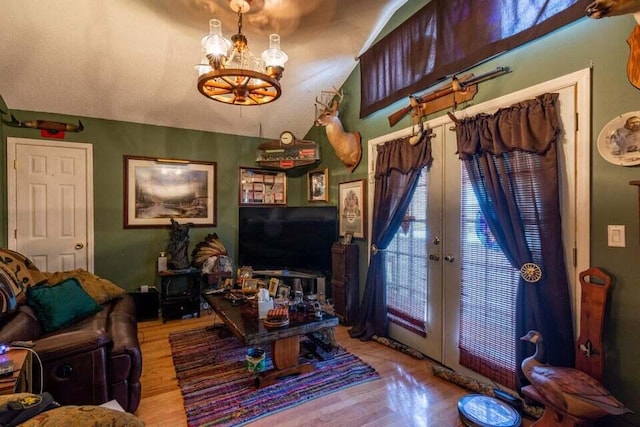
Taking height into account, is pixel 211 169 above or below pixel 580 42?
below

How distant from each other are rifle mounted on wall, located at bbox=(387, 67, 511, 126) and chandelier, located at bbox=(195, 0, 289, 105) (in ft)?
4.28

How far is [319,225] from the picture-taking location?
12.6 ft

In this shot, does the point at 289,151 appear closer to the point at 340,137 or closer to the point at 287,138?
the point at 287,138

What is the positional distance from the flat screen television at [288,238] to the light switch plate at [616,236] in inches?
98.2

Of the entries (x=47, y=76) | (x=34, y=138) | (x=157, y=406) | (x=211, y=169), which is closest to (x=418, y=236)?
(x=157, y=406)

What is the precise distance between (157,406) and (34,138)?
345cm

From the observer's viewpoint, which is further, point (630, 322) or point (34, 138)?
point (34, 138)

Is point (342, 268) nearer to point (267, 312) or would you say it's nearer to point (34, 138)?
point (267, 312)

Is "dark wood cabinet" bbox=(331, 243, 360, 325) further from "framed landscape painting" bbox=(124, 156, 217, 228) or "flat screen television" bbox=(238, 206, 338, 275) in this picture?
"framed landscape painting" bbox=(124, 156, 217, 228)

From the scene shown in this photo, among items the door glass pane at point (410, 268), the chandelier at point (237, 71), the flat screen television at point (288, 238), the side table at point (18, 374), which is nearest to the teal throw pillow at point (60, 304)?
the side table at point (18, 374)

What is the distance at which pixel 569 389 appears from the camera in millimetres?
1541

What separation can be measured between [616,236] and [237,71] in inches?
94.7

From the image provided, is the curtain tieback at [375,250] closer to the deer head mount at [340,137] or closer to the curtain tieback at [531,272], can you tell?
the deer head mount at [340,137]

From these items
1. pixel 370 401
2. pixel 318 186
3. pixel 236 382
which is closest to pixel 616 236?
pixel 370 401
